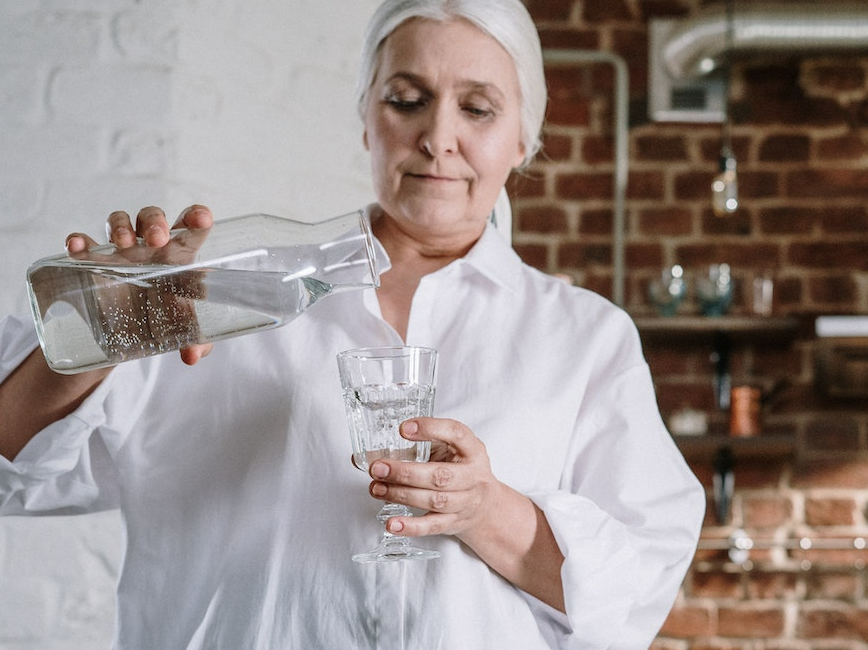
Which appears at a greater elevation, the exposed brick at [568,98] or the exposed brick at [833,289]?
the exposed brick at [568,98]

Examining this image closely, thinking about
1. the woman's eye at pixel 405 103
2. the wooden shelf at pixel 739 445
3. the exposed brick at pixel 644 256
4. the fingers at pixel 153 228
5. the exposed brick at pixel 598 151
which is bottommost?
the wooden shelf at pixel 739 445

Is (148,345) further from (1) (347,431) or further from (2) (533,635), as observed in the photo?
(2) (533,635)

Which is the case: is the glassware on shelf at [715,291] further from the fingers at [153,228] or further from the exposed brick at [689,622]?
the fingers at [153,228]

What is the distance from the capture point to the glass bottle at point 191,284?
88 cm

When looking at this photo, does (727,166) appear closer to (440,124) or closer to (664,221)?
(664,221)

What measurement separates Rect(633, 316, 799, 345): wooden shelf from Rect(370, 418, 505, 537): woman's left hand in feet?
6.63

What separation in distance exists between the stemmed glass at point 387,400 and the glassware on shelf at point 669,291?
2.13 meters

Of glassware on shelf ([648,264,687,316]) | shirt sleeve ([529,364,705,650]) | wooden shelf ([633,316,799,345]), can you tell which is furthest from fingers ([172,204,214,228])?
glassware on shelf ([648,264,687,316])

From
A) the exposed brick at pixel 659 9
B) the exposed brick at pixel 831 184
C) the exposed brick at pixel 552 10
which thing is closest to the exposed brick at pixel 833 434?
the exposed brick at pixel 831 184

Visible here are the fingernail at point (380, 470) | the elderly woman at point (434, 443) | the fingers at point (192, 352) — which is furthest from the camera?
the elderly woman at point (434, 443)

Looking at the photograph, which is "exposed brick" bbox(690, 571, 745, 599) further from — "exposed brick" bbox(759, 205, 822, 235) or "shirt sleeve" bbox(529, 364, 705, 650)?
"shirt sleeve" bbox(529, 364, 705, 650)

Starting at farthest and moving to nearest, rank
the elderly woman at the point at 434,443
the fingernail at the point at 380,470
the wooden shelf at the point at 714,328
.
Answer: the wooden shelf at the point at 714,328 → the elderly woman at the point at 434,443 → the fingernail at the point at 380,470

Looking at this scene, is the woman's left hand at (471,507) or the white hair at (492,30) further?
the white hair at (492,30)

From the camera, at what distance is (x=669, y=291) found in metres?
2.92
